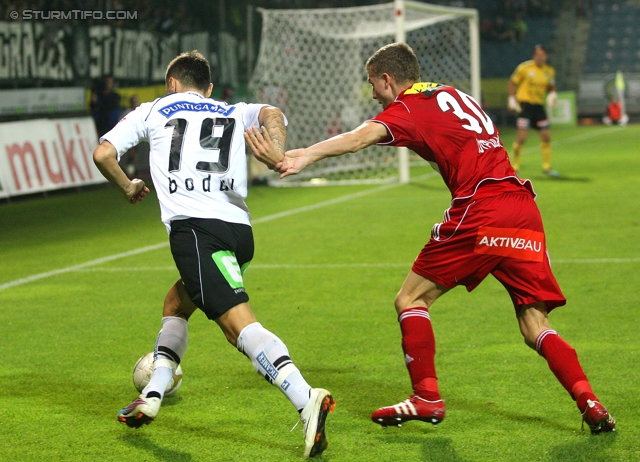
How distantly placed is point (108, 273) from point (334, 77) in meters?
10.3

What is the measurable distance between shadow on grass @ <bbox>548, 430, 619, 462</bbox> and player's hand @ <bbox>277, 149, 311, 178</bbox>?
1.57 m

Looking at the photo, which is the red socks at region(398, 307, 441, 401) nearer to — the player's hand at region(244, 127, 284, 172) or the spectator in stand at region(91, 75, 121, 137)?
the player's hand at region(244, 127, 284, 172)

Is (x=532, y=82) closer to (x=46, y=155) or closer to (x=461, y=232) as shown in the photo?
(x=46, y=155)

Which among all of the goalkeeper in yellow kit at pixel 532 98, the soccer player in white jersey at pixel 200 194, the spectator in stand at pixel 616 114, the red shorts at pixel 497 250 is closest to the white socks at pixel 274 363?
the soccer player in white jersey at pixel 200 194

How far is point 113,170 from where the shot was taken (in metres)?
4.22

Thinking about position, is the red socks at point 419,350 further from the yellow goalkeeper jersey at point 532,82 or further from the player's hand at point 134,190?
the yellow goalkeeper jersey at point 532,82

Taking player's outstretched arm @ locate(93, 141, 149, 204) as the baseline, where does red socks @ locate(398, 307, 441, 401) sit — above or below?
below

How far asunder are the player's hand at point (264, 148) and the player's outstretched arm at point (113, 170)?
28.1 inches

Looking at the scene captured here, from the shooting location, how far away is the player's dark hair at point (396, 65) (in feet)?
14.0

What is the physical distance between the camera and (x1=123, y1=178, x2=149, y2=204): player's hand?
434cm

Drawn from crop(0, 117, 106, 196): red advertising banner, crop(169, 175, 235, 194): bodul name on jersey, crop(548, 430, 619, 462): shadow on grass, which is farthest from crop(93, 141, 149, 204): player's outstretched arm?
crop(0, 117, 106, 196): red advertising banner

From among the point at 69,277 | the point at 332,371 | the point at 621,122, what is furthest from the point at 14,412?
the point at 621,122

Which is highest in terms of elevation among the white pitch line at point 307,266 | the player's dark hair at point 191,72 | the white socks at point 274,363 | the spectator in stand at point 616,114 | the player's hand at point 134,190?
the player's dark hair at point 191,72

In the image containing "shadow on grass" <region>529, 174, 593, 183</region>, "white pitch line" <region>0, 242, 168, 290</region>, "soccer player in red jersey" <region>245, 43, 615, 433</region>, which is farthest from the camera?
"shadow on grass" <region>529, 174, 593, 183</region>
